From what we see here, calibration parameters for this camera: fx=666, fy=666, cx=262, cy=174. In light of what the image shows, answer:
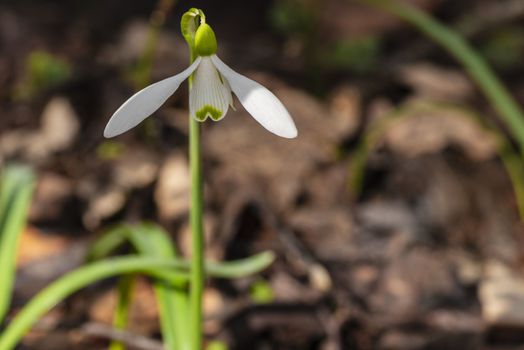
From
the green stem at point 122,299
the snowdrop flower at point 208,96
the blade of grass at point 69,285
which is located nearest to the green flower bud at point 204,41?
the snowdrop flower at point 208,96

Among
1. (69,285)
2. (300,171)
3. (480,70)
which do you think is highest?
(300,171)

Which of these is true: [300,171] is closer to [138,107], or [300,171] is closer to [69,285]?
[69,285]

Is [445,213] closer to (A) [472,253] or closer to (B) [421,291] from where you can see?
(A) [472,253]

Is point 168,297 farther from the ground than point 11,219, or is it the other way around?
point 11,219

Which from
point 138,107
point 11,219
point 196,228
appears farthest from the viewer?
point 11,219

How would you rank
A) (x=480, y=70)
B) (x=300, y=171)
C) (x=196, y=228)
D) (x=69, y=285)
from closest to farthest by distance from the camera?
(x=196, y=228), (x=69, y=285), (x=480, y=70), (x=300, y=171)

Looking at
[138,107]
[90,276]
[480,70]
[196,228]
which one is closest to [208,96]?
[138,107]

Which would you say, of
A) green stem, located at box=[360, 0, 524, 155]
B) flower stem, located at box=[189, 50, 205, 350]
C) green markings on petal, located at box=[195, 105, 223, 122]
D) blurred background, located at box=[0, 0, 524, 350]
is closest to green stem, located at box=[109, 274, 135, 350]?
blurred background, located at box=[0, 0, 524, 350]

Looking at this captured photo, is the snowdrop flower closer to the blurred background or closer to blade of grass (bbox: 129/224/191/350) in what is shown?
blade of grass (bbox: 129/224/191/350)
